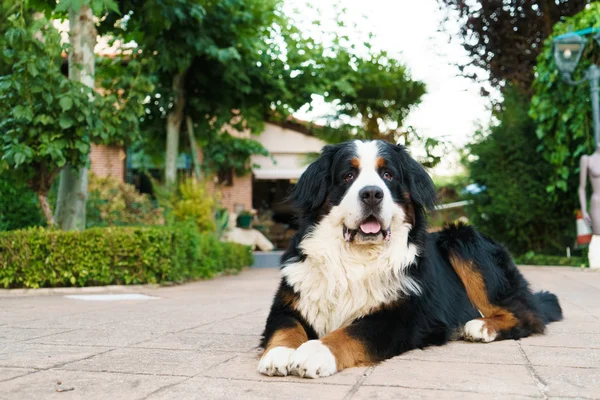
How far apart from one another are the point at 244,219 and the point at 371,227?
695 inches

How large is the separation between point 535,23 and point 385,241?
14.8 metres

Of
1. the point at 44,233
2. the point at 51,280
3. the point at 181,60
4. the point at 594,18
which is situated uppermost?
the point at 594,18

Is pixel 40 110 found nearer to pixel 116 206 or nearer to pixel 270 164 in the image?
pixel 116 206

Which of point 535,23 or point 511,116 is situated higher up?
point 535,23

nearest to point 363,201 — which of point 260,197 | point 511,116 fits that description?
point 511,116

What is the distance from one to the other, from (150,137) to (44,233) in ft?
23.5

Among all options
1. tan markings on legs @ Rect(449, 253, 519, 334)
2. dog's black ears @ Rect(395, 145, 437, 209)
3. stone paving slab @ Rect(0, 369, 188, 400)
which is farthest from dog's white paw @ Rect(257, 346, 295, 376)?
tan markings on legs @ Rect(449, 253, 519, 334)

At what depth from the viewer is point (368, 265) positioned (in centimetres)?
381

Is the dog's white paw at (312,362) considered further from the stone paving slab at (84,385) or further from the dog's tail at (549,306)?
the dog's tail at (549,306)

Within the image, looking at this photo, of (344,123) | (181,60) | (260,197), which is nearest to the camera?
(181,60)

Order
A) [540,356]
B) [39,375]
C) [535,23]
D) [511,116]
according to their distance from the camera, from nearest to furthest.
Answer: [39,375] → [540,356] → [511,116] → [535,23]

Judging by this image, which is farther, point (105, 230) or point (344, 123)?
point (344, 123)

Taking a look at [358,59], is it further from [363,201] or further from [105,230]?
[363,201]

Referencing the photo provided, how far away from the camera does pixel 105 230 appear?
9.39 meters
